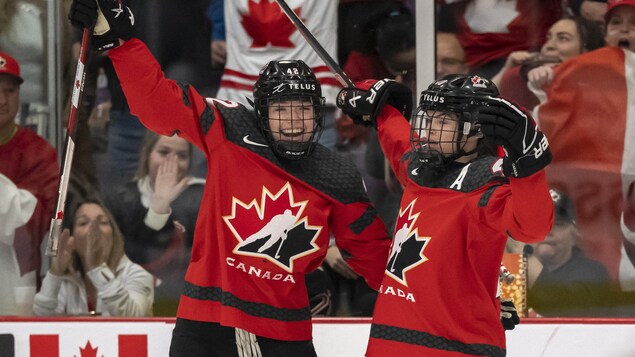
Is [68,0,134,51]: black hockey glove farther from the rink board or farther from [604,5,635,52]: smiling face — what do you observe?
[604,5,635,52]: smiling face

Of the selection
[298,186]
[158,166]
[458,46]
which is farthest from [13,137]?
[298,186]

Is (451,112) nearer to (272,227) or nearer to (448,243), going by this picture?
(448,243)

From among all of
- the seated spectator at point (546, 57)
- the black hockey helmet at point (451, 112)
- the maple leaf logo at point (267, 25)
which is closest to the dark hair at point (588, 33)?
the seated spectator at point (546, 57)

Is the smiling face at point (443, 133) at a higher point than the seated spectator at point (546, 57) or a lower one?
lower

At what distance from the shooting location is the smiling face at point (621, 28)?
4.07 metres

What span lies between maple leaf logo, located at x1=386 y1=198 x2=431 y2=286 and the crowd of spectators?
64.2 inches

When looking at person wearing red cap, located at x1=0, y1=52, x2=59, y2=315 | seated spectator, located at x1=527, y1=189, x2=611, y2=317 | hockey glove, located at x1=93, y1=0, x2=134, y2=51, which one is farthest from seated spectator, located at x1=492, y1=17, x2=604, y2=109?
hockey glove, located at x1=93, y1=0, x2=134, y2=51

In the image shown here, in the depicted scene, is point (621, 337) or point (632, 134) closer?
point (621, 337)

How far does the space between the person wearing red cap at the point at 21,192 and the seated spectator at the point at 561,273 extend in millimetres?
1990

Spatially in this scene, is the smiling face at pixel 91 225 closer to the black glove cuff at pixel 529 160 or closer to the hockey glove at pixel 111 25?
the hockey glove at pixel 111 25

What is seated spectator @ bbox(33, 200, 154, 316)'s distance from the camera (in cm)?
440

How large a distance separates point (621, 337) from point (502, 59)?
4.59 feet

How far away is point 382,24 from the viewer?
4305 millimetres

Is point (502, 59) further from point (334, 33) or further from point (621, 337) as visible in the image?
point (621, 337)
